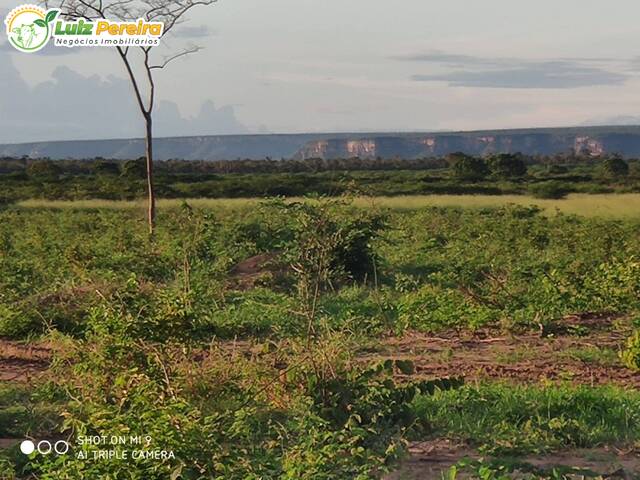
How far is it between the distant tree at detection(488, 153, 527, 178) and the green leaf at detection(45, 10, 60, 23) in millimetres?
33296

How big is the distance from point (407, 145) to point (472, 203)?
99.6 m

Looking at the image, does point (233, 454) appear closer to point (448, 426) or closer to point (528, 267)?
point (448, 426)

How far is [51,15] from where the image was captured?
1297cm

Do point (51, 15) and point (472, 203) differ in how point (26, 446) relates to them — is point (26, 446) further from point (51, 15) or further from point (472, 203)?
point (472, 203)

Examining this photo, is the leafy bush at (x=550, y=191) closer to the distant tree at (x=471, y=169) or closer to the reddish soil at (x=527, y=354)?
the distant tree at (x=471, y=169)

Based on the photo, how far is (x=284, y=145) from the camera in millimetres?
151125

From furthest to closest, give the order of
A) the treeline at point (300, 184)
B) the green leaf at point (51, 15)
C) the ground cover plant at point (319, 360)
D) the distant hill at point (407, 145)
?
the distant hill at point (407, 145) < the treeline at point (300, 184) < the green leaf at point (51, 15) < the ground cover plant at point (319, 360)

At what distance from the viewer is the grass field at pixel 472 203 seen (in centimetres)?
2428

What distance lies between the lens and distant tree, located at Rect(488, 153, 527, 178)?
1743 inches

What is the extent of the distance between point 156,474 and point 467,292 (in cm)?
576

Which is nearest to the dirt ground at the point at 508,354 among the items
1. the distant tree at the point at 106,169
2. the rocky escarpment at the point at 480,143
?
the distant tree at the point at 106,169

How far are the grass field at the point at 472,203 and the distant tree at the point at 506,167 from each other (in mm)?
13738

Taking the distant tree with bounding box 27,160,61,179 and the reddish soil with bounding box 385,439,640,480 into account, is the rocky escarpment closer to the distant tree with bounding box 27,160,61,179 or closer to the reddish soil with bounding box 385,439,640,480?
the distant tree with bounding box 27,160,61,179

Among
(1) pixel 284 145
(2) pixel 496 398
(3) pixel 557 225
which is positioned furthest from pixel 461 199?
(1) pixel 284 145
